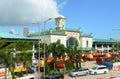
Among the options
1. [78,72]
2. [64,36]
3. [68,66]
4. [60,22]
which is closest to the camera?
[78,72]

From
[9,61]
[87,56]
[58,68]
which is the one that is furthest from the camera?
[87,56]

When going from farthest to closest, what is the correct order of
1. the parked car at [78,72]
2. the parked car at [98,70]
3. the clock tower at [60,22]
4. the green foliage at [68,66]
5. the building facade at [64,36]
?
the clock tower at [60,22], the building facade at [64,36], the green foliage at [68,66], the parked car at [98,70], the parked car at [78,72]

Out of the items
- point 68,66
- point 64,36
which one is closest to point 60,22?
point 64,36

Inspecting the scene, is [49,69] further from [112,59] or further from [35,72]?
[112,59]

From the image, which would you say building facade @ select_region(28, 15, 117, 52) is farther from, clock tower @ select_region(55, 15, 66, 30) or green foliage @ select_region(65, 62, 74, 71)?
green foliage @ select_region(65, 62, 74, 71)

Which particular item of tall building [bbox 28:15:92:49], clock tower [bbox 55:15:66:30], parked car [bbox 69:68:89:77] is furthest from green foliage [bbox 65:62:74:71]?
clock tower [bbox 55:15:66:30]

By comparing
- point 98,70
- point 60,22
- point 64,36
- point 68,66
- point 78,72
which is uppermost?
point 60,22

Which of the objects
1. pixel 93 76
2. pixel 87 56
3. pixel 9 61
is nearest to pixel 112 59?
pixel 87 56

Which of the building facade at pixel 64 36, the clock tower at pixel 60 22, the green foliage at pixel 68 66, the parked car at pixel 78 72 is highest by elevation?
the clock tower at pixel 60 22

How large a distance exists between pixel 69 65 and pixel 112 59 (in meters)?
20.5

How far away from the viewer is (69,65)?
2591 inches

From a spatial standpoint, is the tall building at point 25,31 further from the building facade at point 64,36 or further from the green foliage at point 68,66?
the green foliage at point 68,66

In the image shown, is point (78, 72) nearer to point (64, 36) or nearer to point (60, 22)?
point (64, 36)

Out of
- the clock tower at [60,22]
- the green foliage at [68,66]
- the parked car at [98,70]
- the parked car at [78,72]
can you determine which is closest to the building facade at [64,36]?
the clock tower at [60,22]
